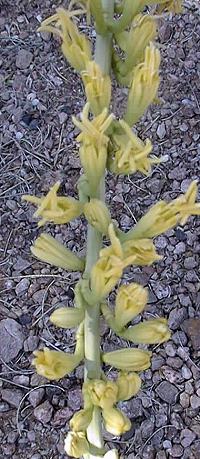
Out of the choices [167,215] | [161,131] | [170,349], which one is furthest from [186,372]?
[167,215]

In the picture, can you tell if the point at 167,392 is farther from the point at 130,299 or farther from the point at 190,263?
the point at 130,299

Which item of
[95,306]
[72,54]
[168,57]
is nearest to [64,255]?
[95,306]

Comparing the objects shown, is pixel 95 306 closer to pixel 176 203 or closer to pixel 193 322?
pixel 176 203

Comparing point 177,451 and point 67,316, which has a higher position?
point 67,316

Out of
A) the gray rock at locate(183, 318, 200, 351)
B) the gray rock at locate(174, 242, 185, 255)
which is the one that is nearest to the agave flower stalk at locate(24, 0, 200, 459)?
the gray rock at locate(183, 318, 200, 351)

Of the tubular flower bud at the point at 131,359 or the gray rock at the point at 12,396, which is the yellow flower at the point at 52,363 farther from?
the gray rock at the point at 12,396

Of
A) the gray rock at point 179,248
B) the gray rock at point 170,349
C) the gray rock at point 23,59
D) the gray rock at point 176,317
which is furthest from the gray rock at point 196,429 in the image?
the gray rock at point 23,59

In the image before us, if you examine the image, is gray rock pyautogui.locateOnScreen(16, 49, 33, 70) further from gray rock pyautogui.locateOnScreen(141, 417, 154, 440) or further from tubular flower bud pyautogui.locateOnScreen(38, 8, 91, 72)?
tubular flower bud pyautogui.locateOnScreen(38, 8, 91, 72)
